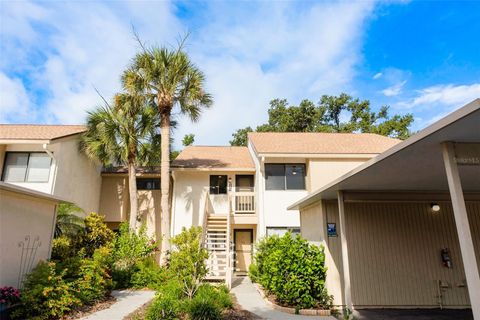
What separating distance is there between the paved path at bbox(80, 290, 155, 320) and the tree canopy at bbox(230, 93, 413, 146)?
23.2 metres

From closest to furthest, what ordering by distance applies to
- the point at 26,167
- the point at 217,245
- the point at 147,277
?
the point at 147,277 → the point at 26,167 → the point at 217,245

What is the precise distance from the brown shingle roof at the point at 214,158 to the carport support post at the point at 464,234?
39.6 feet

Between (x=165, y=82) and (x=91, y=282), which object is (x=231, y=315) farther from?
(x=165, y=82)

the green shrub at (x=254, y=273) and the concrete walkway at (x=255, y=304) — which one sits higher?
the green shrub at (x=254, y=273)

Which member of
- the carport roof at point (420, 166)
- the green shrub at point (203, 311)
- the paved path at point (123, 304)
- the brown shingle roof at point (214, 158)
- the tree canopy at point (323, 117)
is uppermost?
the tree canopy at point (323, 117)

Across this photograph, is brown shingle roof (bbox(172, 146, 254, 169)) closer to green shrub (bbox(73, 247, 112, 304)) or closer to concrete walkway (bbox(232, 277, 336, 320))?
concrete walkway (bbox(232, 277, 336, 320))

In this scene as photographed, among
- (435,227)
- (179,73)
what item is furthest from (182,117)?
(435,227)

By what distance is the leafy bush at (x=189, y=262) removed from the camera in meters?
7.83

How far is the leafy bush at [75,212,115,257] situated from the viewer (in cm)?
1266

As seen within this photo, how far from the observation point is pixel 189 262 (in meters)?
7.81

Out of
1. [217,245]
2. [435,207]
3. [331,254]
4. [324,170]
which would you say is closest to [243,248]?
[217,245]

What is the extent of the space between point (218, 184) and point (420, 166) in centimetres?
1220

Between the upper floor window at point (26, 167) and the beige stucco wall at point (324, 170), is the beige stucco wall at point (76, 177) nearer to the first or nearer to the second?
the upper floor window at point (26, 167)

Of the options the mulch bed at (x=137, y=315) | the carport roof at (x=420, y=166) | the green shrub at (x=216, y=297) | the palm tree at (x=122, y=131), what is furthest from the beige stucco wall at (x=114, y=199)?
the carport roof at (x=420, y=166)
